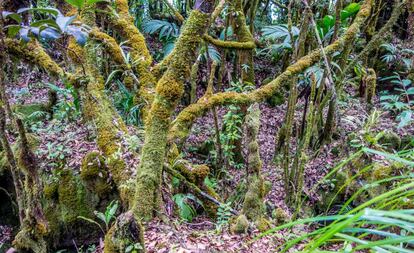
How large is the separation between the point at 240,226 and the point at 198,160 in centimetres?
252

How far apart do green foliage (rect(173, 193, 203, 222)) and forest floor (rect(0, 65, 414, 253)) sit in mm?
88

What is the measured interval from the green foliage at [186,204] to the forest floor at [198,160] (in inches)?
3.5

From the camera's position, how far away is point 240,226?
8.16ft

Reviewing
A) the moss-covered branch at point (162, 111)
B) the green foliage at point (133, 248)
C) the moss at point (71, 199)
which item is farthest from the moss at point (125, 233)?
the moss at point (71, 199)

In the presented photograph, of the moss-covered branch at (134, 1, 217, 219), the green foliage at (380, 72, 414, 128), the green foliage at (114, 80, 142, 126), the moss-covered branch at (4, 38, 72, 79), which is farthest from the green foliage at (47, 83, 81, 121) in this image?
the green foliage at (380, 72, 414, 128)

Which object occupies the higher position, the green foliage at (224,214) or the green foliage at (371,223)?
the green foliage at (371,223)

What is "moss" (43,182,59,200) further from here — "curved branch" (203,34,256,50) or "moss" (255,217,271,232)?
"curved branch" (203,34,256,50)

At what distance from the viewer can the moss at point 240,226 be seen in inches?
97.5

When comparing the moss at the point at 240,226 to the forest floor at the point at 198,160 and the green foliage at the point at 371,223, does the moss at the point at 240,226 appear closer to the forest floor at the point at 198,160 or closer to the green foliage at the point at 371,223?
the forest floor at the point at 198,160

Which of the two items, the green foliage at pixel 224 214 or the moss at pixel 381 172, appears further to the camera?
the moss at pixel 381 172

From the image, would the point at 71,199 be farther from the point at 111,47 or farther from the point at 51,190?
the point at 111,47

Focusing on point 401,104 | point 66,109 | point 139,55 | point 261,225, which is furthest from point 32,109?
point 401,104

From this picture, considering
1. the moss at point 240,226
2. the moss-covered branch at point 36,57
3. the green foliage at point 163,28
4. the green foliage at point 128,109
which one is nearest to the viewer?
the moss at point 240,226

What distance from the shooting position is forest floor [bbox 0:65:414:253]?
7.63 feet
